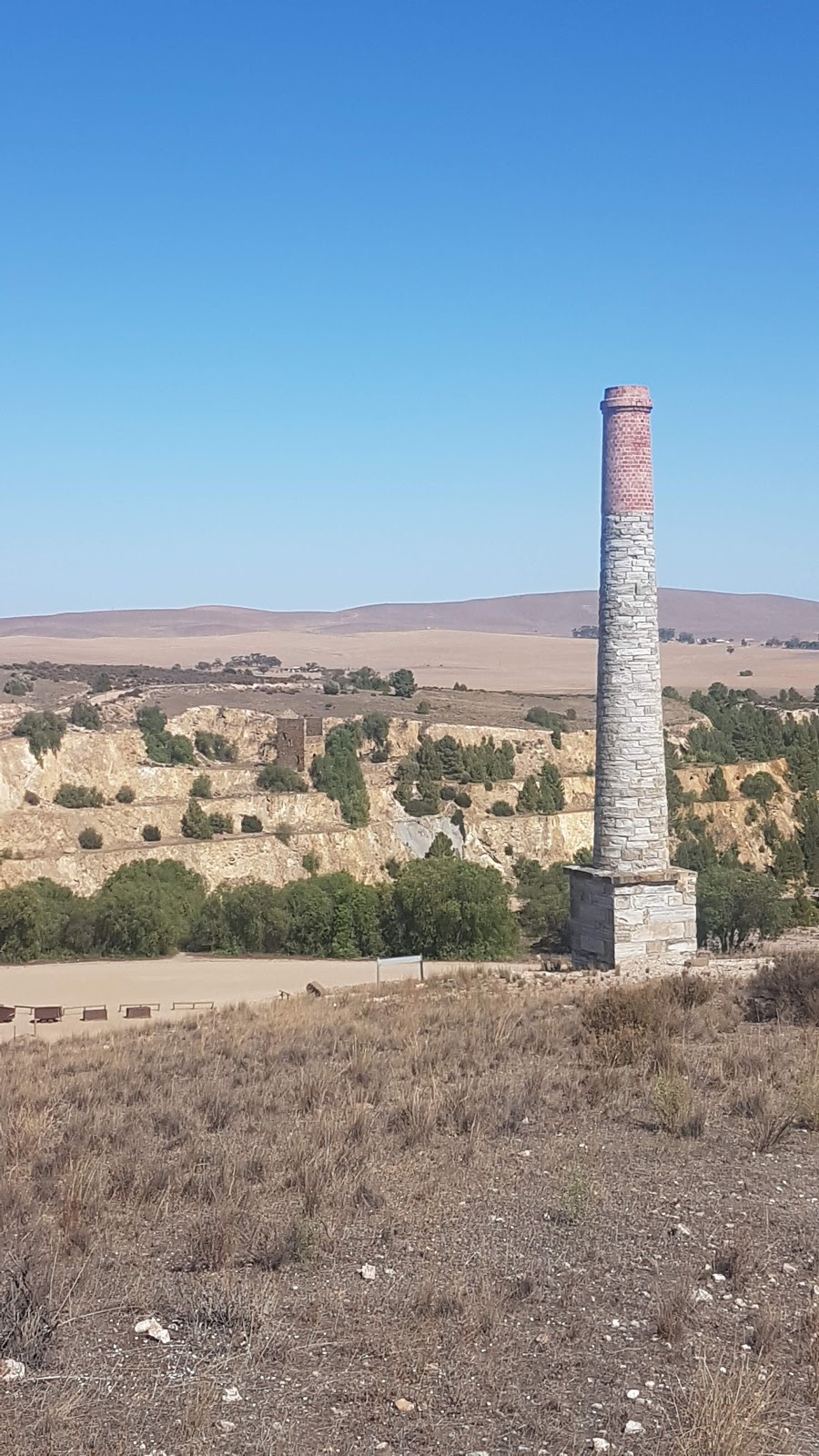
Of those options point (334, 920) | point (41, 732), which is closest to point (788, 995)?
point (334, 920)

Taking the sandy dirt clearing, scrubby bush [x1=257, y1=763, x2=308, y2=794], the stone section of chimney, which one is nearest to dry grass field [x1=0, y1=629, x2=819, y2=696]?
scrubby bush [x1=257, y1=763, x2=308, y2=794]

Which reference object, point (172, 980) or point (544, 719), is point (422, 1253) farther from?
point (544, 719)

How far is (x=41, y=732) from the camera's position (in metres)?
46.8

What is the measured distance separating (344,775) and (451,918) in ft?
61.3

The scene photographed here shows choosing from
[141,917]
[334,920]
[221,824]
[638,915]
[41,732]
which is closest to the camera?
[638,915]

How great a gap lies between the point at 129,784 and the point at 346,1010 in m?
30.7

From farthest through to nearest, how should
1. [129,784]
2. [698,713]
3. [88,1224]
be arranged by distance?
[698,713] → [129,784] → [88,1224]

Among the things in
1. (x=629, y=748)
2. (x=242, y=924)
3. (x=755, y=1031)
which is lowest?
(x=242, y=924)

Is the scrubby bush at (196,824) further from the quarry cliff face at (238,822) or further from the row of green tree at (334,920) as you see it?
the row of green tree at (334,920)

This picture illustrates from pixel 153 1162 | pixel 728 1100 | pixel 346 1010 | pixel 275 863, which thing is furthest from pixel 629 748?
pixel 275 863

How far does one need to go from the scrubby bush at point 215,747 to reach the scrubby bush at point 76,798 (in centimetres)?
879

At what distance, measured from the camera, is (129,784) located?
46812mm

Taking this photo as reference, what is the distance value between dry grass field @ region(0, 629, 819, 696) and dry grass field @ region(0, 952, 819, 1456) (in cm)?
9070

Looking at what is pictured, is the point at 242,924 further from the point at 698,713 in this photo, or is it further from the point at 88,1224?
the point at 698,713
